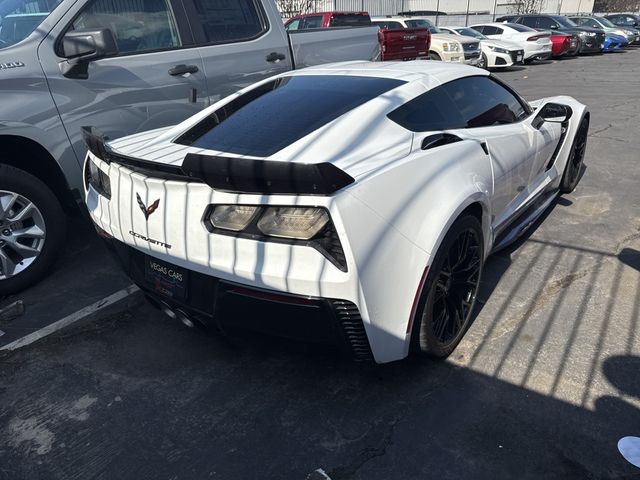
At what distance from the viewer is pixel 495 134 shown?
10.7 ft

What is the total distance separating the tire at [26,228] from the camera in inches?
136

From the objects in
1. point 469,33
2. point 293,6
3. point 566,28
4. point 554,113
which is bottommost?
point 566,28

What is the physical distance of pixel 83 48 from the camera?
3502 mm

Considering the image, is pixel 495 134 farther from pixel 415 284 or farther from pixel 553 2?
pixel 553 2

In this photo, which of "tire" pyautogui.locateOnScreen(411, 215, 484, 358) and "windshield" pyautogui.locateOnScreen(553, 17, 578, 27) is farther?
"windshield" pyautogui.locateOnScreen(553, 17, 578, 27)

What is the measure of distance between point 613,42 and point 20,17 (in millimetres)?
27923

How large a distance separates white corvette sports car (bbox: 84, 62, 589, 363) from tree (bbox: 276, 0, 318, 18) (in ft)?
89.3

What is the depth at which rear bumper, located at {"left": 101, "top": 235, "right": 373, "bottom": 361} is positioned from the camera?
2.13 meters

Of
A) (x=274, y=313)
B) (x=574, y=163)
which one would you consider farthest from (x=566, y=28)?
(x=274, y=313)

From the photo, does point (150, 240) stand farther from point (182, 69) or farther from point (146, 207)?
point (182, 69)

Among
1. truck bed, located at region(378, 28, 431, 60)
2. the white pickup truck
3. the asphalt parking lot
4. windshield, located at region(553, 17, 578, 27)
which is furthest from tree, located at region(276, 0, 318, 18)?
the asphalt parking lot

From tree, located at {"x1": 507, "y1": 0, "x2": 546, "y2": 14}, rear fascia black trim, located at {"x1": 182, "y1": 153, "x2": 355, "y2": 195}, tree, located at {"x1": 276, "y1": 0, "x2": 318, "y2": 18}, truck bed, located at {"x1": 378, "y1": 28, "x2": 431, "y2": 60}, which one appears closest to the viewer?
rear fascia black trim, located at {"x1": 182, "y1": 153, "x2": 355, "y2": 195}

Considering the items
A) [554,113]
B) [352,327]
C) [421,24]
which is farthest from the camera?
[421,24]

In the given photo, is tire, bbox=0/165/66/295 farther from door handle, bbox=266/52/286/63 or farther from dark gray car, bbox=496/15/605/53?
dark gray car, bbox=496/15/605/53
